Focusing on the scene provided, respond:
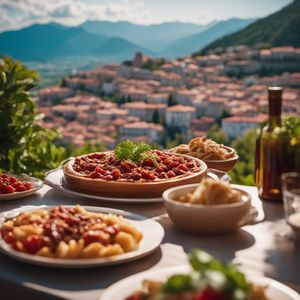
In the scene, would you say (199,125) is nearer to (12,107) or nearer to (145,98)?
(145,98)

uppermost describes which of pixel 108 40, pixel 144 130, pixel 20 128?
pixel 108 40

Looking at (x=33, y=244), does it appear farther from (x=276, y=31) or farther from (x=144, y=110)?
(x=144, y=110)

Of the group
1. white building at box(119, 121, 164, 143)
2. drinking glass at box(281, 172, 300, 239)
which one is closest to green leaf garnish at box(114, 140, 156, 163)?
drinking glass at box(281, 172, 300, 239)

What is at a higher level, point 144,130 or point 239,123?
point 239,123

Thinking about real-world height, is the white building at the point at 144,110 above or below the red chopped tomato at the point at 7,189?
below

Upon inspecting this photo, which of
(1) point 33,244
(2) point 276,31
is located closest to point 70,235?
(1) point 33,244

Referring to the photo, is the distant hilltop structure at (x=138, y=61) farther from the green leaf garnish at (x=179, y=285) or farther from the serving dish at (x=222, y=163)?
the green leaf garnish at (x=179, y=285)

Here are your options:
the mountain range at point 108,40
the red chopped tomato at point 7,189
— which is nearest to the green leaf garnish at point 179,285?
the red chopped tomato at point 7,189

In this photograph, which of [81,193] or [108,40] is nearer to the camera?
[81,193]
